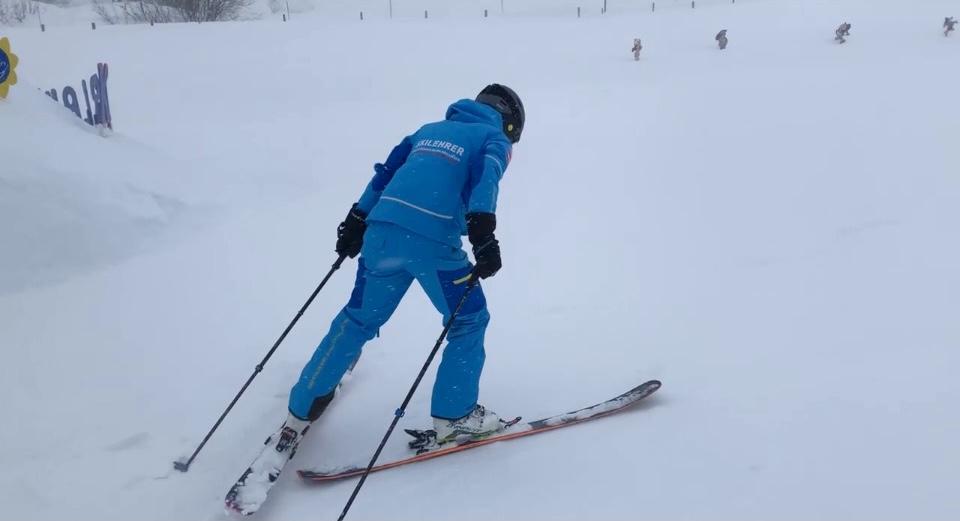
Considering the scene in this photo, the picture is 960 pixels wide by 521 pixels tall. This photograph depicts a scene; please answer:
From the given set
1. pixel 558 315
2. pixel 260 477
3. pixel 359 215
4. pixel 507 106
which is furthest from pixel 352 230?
pixel 558 315

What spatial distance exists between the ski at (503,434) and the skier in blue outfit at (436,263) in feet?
0.19

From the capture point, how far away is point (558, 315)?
15.6ft

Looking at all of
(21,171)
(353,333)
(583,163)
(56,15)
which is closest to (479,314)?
(353,333)

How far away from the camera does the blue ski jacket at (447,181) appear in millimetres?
2846

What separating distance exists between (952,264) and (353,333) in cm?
397

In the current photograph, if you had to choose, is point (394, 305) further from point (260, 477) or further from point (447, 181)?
point (260, 477)

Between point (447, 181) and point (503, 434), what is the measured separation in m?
1.27

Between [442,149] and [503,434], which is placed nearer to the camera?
[442,149]

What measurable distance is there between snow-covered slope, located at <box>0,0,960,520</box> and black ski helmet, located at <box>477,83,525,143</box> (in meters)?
1.52

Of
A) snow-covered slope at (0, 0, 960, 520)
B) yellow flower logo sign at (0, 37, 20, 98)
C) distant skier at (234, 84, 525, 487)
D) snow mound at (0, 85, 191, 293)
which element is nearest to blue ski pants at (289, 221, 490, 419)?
distant skier at (234, 84, 525, 487)

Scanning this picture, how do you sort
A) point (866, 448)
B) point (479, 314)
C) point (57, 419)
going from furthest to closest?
point (57, 419) → point (479, 314) → point (866, 448)

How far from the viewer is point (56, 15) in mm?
32031

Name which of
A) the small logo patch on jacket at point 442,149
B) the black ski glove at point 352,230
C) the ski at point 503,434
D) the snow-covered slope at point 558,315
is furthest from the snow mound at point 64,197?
the small logo patch on jacket at point 442,149

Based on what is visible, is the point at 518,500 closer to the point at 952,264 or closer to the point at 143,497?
the point at 143,497
